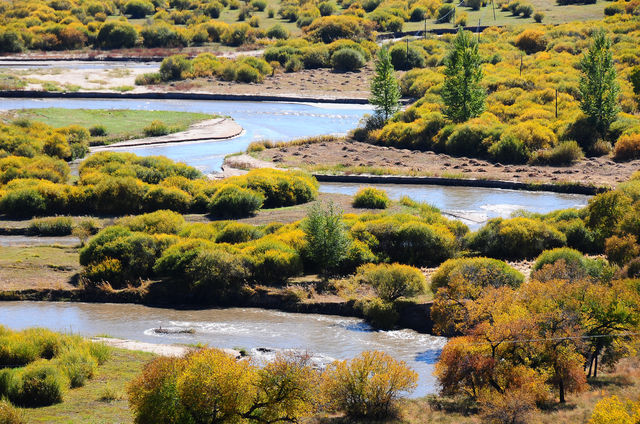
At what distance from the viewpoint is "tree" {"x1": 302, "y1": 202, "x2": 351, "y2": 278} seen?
39.2m

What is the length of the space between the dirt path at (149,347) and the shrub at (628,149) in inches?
1539

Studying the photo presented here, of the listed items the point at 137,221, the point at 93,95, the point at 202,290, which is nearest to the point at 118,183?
the point at 137,221

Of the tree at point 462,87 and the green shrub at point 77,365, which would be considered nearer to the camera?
the green shrub at point 77,365

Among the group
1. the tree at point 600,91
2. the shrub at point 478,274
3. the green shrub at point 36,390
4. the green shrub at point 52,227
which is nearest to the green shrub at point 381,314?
the shrub at point 478,274

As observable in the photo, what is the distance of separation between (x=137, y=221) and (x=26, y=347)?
16.1m

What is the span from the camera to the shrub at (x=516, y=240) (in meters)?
41.8

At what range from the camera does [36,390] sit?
25219mm

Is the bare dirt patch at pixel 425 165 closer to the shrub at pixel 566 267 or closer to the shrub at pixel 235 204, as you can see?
the shrub at pixel 235 204

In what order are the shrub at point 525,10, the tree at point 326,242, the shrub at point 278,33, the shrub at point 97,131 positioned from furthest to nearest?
the shrub at point 278,33 → the shrub at point 525,10 → the shrub at point 97,131 → the tree at point 326,242

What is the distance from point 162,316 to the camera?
36312 millimetres

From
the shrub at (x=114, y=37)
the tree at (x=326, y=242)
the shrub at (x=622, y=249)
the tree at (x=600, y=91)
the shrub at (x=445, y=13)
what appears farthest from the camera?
the shrub at (x=445, y=13)

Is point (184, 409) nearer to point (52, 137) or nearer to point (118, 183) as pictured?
point (118, 183)

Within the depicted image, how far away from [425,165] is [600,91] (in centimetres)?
1419

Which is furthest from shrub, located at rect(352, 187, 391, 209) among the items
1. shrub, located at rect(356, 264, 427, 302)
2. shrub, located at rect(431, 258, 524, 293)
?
shrub, located at rect(356, 264, 427, 302)
